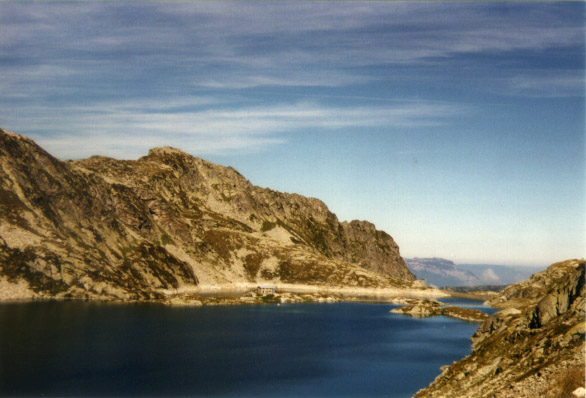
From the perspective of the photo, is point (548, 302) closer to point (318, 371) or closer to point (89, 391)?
point (318, 371)

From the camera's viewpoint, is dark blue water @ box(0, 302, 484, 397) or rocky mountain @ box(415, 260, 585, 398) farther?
dark blue water @ box(0, 302, 484, 397)

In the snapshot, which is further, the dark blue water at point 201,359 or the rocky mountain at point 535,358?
the dark blue water at point 201,359

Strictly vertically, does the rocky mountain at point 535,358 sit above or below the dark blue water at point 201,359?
above

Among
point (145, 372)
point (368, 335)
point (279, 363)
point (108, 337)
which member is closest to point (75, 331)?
point (108, 337)

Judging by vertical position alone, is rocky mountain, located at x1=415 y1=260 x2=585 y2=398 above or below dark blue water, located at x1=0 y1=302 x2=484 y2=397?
above

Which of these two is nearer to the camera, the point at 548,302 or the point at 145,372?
the point at 548,302
